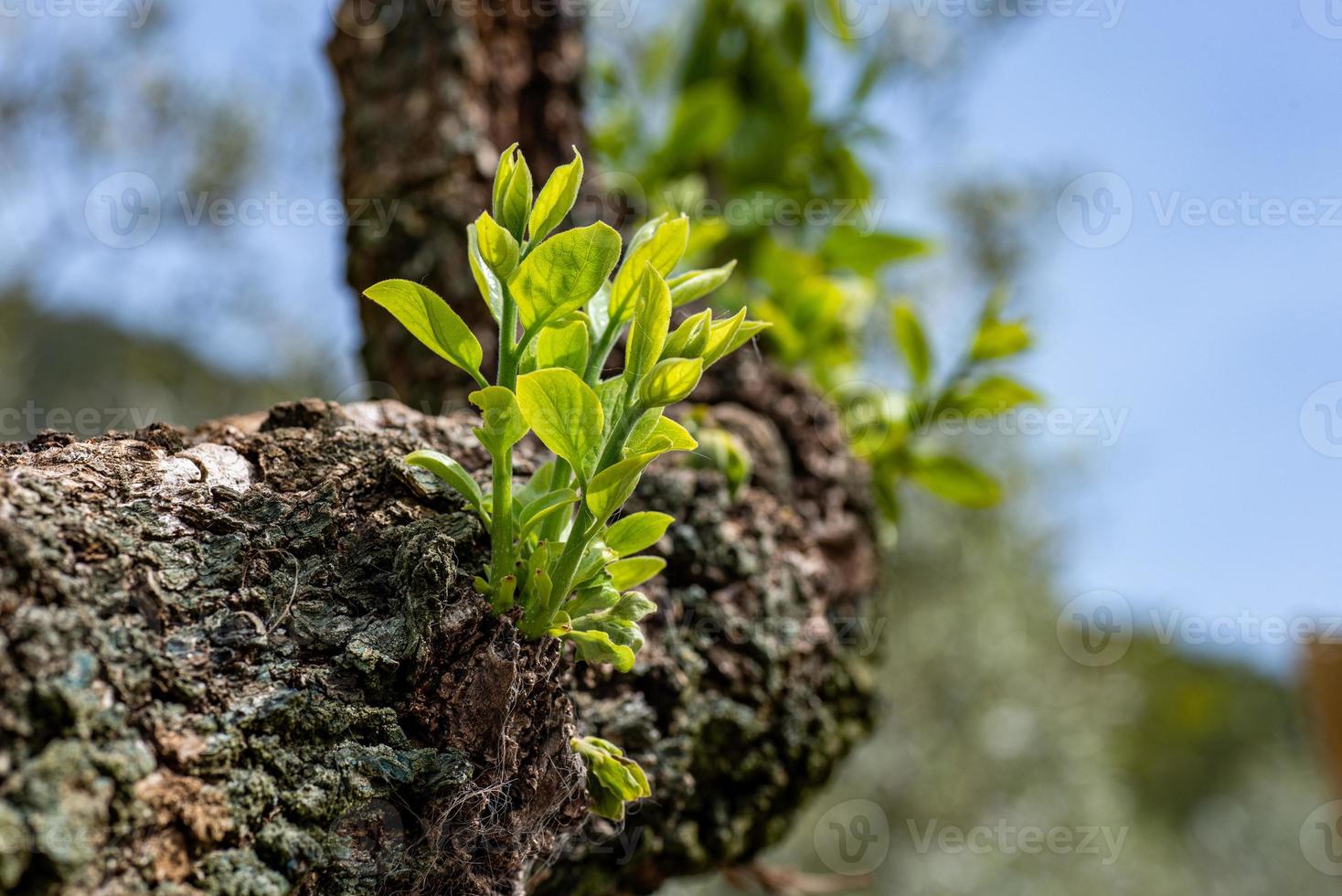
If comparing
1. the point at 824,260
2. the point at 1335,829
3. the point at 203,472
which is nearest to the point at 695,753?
the point at 203,472

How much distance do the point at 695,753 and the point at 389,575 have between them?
41 cm

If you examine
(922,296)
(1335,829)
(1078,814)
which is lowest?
(1335,829)

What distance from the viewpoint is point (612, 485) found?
1.93 ft

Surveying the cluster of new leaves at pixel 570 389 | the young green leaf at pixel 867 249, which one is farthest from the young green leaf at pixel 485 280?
the young green leaf at pixel 867 249

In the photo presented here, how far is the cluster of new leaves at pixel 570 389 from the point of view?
59cm

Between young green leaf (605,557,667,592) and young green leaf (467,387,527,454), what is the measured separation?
0.40 ft

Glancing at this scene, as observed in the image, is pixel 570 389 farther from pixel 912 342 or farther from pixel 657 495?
pixel 912 342

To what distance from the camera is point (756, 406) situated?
119cm

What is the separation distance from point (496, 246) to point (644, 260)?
11 centimetres

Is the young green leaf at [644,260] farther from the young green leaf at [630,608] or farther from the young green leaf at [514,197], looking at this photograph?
→ the young green leaf at [630,608]

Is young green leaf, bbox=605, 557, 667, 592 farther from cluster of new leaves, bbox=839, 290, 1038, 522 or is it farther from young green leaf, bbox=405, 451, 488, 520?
cluster of new leaves, bbox=839, 290, 1038, 522

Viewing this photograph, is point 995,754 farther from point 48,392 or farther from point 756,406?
point 48,392

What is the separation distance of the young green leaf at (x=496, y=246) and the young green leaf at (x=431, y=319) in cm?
4

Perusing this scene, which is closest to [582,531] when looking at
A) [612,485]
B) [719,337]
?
[612,485]
